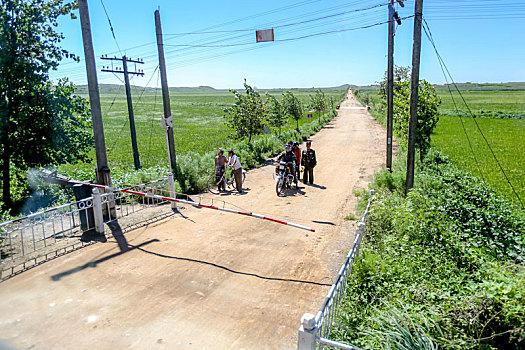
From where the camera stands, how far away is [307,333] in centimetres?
382

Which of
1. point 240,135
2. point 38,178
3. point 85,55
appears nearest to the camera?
point 85,55

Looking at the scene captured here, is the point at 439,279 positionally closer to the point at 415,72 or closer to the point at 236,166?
the point at 415,72

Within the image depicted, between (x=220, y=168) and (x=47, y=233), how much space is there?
250 inches

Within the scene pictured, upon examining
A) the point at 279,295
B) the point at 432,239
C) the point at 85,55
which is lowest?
the point at 279,295

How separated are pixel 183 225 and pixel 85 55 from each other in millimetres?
5337

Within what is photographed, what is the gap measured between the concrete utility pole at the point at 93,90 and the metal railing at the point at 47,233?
31.9 inches

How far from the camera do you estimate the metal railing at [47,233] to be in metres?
7.65

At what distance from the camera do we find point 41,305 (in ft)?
20.4

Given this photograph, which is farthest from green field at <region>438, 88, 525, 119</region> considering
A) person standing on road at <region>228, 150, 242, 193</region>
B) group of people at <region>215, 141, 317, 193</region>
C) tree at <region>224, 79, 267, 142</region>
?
tree at <region>224, 79, 267, 142</region>

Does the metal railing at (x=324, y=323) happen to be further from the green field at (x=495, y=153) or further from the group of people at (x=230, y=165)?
the green field at (x=495, y=153)

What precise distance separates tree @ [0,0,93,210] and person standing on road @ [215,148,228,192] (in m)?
5.45

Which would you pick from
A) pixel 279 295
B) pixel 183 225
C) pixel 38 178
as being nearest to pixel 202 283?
pixel 279 295

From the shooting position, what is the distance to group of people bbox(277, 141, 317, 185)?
13922 mm

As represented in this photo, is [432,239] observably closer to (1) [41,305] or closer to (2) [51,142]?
(1) [41,305]
